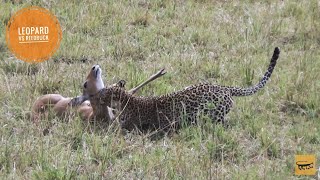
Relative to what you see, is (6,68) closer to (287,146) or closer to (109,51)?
(109,51)

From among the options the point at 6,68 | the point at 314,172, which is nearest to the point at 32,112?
the point at 6,68

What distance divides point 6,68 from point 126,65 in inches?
49.7

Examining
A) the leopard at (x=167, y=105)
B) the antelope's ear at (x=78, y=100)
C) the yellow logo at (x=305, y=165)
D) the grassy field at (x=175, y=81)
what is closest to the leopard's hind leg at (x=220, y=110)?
the leopard at (x=167, y=105)

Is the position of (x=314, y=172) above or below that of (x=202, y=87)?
below

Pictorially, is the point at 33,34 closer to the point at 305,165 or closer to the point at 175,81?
the point at 175,81

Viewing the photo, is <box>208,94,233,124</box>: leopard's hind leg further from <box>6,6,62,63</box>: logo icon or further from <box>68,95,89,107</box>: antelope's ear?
<box>6,6,62,63</box>: logo icon

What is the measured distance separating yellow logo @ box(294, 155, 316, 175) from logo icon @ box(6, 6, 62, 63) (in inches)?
129

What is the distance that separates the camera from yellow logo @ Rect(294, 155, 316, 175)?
474cm

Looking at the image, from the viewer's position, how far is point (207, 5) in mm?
8898

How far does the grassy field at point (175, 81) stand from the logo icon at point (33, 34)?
11 cm

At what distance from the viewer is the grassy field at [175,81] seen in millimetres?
4840

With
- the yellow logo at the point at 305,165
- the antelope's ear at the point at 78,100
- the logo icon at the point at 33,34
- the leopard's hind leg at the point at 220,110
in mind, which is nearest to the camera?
the yellow logo at the point at 305,165

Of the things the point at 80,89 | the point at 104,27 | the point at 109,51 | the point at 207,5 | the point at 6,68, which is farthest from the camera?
the point at 207,5

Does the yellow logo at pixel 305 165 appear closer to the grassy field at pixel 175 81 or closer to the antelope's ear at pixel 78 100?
the grassy field at pixel 175 81
